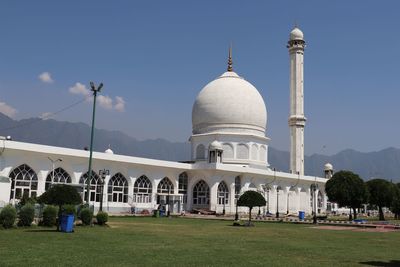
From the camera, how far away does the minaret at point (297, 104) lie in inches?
2813

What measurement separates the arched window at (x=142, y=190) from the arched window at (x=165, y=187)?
65.7 inches

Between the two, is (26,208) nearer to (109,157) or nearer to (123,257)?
(123,257)

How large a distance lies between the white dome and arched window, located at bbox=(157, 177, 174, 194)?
39.6 feet

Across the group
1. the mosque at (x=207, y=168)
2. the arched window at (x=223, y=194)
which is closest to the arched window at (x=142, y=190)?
the mosque at (x=207, y=168)

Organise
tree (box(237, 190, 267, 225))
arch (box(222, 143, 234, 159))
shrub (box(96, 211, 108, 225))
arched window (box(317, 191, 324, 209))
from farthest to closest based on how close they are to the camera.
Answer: arched window (box(317, 191, 324, 209)), arch (box(222, 143, 234, 159)), tree (box(237, 190, 267, 225)), shrub (box(96, 211, 108, 225))

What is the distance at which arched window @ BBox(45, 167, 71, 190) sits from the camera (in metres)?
42.1

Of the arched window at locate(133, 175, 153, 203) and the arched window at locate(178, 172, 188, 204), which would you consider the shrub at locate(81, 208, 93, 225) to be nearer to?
the arched window at locate(133, 175, 153, 203)

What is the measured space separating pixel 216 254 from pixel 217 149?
43127mm

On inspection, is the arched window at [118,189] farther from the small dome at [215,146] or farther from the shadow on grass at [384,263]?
the shadow on grass at [384,263]

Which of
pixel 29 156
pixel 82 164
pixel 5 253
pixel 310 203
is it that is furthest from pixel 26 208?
pixel 310 203

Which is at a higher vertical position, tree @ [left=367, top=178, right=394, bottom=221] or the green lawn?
tree @ [left=367, top=178, right=394, bottom=221]

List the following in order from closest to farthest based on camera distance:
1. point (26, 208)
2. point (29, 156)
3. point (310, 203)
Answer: point (26, 208)
point (29, 156)
point (310, 203)

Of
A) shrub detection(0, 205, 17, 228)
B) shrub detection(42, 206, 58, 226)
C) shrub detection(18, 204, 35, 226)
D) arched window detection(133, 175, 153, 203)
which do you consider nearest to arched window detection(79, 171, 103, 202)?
arched window detection(133, 175, 153, 203)

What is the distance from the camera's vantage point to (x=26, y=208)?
75.8ft
